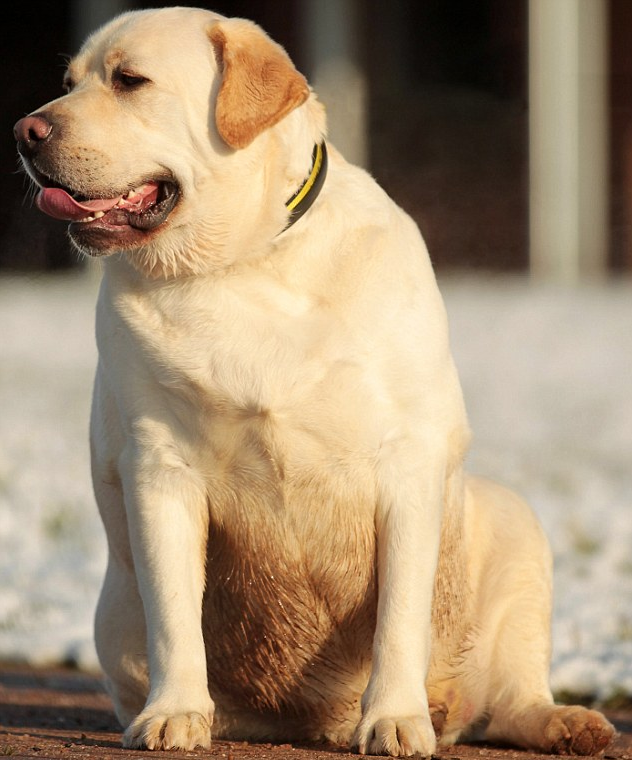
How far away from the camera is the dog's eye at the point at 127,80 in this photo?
3.83m

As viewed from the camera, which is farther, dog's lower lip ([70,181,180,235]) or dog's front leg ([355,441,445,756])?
dog's lower lip ([70,181,180,235])

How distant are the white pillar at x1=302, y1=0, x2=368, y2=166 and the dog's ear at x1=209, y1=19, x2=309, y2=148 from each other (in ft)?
27.7

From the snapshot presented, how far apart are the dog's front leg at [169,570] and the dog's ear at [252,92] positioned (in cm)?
82

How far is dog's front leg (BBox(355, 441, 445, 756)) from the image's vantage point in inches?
143

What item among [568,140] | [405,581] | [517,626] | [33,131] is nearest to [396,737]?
[405,581]

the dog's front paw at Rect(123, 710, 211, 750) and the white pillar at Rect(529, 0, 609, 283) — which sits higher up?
the dog's front paw at Rect(123, 710, 211, 750)

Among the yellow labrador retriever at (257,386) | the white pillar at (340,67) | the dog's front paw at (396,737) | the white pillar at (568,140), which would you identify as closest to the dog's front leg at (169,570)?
the yellow labrador retriever at (257,386)

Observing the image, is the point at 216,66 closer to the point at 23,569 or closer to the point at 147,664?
the point at 147,664

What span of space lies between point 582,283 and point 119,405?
8.64m

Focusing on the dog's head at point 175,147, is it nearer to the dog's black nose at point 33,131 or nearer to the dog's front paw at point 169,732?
the dog's black nose at point 33,131

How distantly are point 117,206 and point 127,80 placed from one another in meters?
0.32

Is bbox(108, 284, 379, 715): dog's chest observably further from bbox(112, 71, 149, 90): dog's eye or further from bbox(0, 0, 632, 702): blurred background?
bbox(0, 0, 632, 702): blurred background

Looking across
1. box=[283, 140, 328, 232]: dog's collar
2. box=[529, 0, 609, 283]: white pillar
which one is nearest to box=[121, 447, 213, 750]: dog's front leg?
box=[283, 140, 328, 232]: dog's collar

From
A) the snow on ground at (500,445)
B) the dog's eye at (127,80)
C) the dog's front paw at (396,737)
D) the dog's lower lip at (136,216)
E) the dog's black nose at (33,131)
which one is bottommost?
the snow on ground at (500,445)
